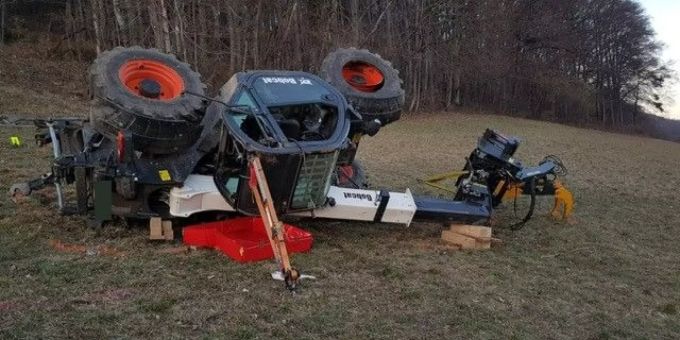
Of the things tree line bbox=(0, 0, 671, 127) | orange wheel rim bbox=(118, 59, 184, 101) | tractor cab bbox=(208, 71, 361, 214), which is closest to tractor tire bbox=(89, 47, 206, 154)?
orange wheel rim bbox=(118, 59, 184, 101)

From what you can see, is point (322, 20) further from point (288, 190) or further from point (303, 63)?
point (288, 190)

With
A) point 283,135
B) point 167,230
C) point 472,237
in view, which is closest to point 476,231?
point 472,237

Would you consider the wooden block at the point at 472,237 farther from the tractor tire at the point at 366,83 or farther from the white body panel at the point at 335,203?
the tractor tire at the point at 366,83

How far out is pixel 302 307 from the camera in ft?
14.6

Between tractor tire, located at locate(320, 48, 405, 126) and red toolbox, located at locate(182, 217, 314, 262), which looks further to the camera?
tractor tire, located at locate(320, 48, 405, 126)

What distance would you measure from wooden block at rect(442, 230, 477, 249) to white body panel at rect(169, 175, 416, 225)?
0.57 m

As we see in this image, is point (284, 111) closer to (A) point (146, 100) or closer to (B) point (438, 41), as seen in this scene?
(A) point (146, 100)

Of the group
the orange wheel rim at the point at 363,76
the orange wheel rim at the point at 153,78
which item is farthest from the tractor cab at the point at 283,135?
the orange wheel rim at the point at 363,76

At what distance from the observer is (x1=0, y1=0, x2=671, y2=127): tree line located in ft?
78.6

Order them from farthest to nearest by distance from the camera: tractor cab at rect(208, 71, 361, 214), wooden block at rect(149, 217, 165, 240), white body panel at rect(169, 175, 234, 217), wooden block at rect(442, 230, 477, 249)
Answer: wooden block at rect(442, 230, 477, 249), wooden block at rect(149, 217, 165, 240), white body panel at rect(169, 175, 234, 217), tractor cab at rect(208, 71, 361, 214)

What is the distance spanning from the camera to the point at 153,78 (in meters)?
5.98

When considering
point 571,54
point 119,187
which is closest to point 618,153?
point 119,187

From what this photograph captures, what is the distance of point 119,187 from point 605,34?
4902 centimetres

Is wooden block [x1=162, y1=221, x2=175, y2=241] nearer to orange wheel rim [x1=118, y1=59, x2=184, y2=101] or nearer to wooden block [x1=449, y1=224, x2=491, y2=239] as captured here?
orange wheel rim [x1=118, y1=59, x2=184, y2=101]
